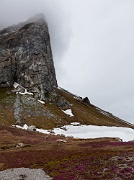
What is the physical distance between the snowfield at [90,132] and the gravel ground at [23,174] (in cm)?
7921

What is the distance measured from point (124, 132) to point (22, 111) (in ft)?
222

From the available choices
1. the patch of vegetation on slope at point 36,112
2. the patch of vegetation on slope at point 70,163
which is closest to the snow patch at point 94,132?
the patch of vegetation on slope at point 36,112

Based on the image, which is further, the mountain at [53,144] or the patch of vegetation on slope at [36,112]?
the patch of vegetation on slope at [36,112]

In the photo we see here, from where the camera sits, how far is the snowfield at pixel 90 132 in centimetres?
13625

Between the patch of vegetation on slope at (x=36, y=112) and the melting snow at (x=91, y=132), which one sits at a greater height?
the patch of vegetation on slope at (x=36, y=112)

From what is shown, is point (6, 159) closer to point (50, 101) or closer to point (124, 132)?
point (124, 132)

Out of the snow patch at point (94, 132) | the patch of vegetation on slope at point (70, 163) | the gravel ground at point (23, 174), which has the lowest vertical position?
the gravel ground at point (23, 174)

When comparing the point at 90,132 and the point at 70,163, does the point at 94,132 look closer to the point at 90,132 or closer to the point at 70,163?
the point at 90,132

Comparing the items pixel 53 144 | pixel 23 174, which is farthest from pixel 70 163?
pixel 53 144

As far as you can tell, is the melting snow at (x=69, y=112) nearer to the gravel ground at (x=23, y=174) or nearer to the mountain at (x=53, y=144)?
the mountain at (x=53, y=144)

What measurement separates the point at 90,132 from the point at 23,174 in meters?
94.9

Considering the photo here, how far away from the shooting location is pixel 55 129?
14838cm

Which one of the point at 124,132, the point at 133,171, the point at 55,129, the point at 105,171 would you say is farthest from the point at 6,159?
the point at 124,132

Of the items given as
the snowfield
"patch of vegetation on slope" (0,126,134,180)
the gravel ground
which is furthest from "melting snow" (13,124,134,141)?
the gravel ground
